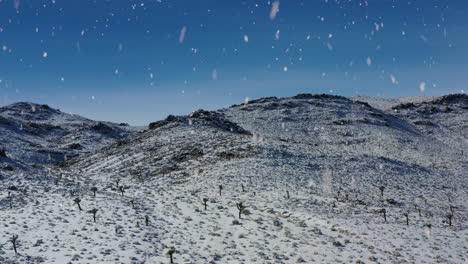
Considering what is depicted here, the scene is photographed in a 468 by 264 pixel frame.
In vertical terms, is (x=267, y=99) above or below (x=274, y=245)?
above

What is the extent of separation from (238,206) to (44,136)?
245ft

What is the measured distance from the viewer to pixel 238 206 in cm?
1838

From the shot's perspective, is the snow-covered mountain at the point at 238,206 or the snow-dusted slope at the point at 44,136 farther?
the snow-dusted slope at the point at 44,136

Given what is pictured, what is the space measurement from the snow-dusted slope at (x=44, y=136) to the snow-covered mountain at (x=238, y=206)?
12.1m

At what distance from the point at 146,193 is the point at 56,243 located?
10.7 meters

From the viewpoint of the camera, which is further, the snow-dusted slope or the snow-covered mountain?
the snow-dusted slope

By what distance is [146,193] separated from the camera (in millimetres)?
23453

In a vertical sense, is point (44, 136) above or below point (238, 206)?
above

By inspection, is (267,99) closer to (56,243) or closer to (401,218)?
(401,218)

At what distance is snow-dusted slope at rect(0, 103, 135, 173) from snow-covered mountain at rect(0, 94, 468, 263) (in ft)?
39.5

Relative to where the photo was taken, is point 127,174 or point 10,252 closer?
point 10,252

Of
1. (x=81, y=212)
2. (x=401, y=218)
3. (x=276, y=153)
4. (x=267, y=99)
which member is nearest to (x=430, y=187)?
(x=401, y=218)

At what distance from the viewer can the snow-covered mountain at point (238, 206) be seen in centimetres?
1303

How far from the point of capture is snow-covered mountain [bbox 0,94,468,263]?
42.8ft
